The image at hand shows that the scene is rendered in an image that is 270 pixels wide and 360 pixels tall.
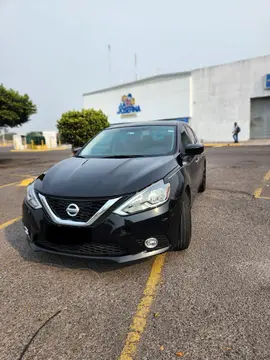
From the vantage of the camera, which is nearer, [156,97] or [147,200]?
[147,200]

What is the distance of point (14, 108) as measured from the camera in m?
17.7

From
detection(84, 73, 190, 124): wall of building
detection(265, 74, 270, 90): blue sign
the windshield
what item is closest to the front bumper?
the windshield

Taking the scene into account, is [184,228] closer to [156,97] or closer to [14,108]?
[14,108]

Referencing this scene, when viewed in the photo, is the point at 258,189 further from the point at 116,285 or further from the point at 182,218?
the point at 116,285

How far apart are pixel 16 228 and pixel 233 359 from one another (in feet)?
11.8

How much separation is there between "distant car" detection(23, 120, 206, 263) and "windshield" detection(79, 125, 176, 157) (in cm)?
56

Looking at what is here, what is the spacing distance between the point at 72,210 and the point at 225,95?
26.7 m

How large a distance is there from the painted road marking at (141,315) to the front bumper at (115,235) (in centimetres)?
29

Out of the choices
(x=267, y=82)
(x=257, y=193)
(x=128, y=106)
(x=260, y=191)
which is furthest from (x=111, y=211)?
(x=128, y=106)

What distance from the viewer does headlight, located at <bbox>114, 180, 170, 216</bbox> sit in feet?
8.68

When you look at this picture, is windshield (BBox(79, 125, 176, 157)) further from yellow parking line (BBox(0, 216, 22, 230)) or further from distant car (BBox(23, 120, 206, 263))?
yellow parking line (BBox(0, 216, 22, 230))

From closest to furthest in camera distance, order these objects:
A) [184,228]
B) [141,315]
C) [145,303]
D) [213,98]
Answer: [141,315] < [145,303] < [184,228] < [213,98]

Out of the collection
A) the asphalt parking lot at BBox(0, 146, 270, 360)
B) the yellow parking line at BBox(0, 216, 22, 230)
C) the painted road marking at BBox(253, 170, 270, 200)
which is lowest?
the painted road marking at BBox(253, 170, 270, 200)

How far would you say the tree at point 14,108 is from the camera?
671 inches
